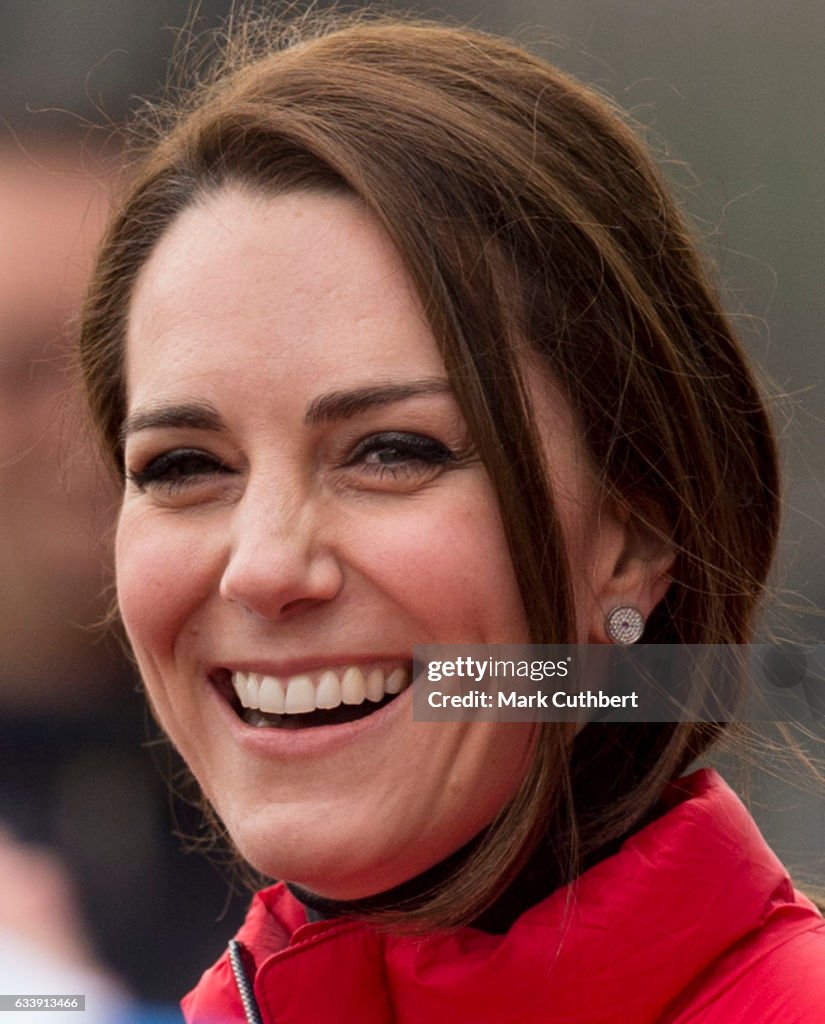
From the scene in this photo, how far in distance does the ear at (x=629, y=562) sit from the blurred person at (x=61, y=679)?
1306mm

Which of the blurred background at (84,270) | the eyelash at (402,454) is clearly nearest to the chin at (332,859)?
the eyelash at (402,454)

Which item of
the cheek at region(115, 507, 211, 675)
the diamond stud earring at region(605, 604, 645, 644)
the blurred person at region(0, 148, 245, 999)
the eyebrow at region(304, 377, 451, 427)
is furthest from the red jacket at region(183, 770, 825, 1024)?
the blurred person at region(0, 148, 245, 999)

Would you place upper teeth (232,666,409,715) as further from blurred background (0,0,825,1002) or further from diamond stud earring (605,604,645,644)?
blurred background (0,0,825,1002)

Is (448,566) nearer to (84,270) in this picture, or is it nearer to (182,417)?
(182,417)

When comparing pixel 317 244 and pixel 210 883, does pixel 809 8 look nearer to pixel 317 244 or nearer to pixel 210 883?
pixel 317 244

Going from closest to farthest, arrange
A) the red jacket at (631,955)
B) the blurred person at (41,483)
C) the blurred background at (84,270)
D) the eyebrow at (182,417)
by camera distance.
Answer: the red jacket at (631,955) < the eyebrow at (182,417) < the blurred background at (84,270) < the blurred person at (41,483)

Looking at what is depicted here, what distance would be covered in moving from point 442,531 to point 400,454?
0.28 ft

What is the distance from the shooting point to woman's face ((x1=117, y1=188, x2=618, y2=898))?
137cm

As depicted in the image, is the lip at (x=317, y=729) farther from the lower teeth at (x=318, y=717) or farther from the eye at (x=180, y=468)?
the eye at (x=180, y=468)

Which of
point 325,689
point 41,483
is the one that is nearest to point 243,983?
point 325,689

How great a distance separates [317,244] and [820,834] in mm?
1010

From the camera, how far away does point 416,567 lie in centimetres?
135

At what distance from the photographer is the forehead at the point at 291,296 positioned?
4.52ft

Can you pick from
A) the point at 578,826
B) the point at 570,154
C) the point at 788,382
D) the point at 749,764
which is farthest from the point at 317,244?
the point at 788,382
